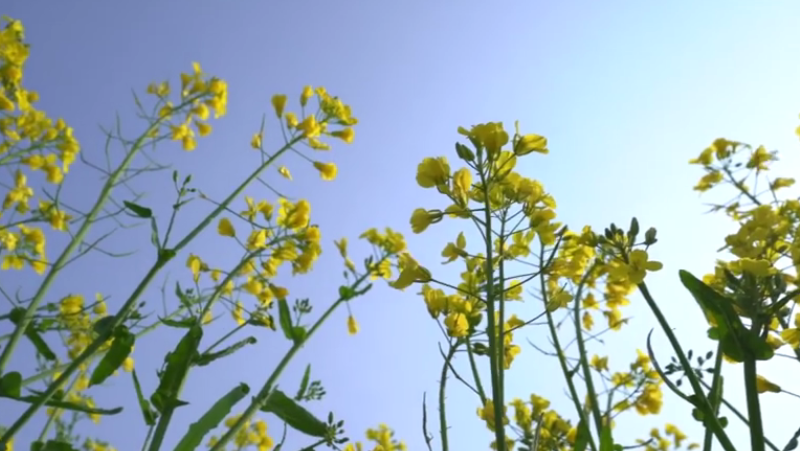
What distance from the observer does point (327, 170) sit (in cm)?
327

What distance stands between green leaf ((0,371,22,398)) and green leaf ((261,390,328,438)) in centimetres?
56

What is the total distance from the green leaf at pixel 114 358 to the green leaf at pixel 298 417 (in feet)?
1.18

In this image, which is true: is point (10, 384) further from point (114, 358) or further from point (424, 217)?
point (424, 217)

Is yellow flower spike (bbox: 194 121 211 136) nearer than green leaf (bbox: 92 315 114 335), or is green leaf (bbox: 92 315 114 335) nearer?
green leaf (bbox: 92 315 114 335)

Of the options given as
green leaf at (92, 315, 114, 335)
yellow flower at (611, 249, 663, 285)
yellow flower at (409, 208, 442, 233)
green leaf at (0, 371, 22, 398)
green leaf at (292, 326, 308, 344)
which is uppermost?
yellow flower at (409, 208, 442, 233)

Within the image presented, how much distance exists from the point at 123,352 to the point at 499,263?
85 cm

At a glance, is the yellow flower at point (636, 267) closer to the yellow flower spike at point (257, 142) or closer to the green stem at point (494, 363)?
the green stem at point (494, 363)

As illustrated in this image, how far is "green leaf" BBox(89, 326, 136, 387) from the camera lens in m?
1.27

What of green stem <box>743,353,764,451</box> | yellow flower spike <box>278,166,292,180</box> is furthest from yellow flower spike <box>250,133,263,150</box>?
green stem <box>743,353,764,451</box>

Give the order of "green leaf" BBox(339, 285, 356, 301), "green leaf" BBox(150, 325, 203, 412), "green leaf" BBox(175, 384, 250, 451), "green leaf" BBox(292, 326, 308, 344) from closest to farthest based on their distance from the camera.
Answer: "green leaf" BBox(175, 384, 250, 451)
"green leaf" BBox(150, 325, 203, 412)
"green leaf" BBox(292, 326, 308, 344)
"green leaf" BBox(339, 285, 356, 301)

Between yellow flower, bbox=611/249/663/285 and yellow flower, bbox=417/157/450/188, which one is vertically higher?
yellow flower, bbox=417/157/450/188

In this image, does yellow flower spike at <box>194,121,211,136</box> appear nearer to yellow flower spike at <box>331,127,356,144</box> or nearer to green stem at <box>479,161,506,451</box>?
yellow flower spike at <box>331,127,356,144</box>

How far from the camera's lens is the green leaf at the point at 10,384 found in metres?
1.32

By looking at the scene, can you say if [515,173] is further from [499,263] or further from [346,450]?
[346,450]
